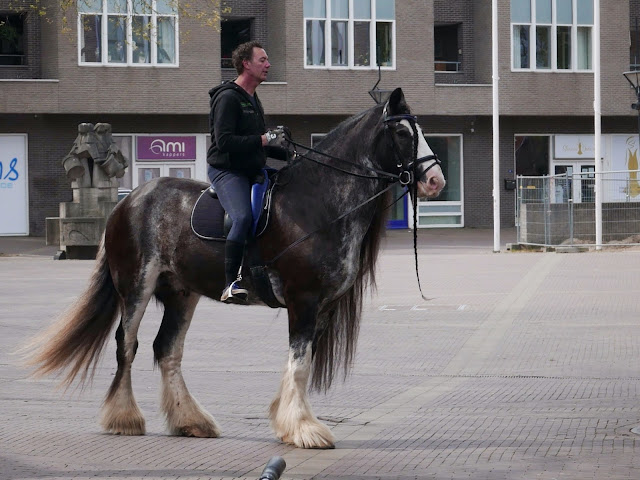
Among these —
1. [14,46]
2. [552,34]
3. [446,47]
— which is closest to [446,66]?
[446,47]

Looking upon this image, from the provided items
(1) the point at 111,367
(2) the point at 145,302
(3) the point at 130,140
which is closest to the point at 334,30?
(3) the point at 130,140

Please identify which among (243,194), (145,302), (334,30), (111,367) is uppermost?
(334,30)

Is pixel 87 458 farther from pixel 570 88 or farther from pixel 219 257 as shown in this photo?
pixel 570 88

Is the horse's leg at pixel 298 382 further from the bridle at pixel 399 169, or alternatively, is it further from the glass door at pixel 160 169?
the glass door at pixel 160 169

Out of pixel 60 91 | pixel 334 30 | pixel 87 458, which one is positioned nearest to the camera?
pixel 87 458

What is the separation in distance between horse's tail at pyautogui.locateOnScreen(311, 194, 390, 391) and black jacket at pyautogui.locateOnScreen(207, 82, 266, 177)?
2.82 ft

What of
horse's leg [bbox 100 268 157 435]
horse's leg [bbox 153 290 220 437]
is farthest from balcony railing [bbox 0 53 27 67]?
horse's leg [bbox 100 268 157 435]

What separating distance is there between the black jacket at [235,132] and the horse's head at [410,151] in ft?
2.76

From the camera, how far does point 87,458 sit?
7148mm

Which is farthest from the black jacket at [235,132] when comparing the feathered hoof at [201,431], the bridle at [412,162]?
the feathered hoof at [201,431]

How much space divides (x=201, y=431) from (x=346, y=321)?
117 centimetres

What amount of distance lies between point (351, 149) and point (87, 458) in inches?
100

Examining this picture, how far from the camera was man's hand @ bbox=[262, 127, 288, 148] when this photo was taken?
786cm

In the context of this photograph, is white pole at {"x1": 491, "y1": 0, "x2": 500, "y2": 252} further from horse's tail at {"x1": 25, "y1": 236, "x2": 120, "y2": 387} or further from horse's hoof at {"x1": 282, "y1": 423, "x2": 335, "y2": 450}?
horse's hoof at {"x1": 282, "y1": 423, "x2": 335, "y2": 450}
